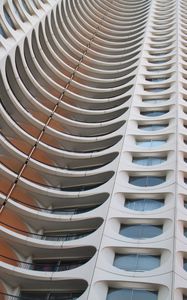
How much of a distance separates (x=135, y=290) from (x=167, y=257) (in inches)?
93.8

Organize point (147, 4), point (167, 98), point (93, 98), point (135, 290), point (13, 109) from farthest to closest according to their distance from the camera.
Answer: point (147, 4) → point (93, 98) → point (167, 98) → point (13, 109) → point (135, 290)

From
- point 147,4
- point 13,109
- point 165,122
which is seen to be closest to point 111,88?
point 165,122

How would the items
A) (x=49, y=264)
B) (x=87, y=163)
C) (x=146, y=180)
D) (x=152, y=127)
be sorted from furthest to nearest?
(x=152, y=127), (x=87, y=163), (x=146, y=180), (x=49, y=264)

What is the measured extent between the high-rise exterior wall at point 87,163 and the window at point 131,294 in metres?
0.05

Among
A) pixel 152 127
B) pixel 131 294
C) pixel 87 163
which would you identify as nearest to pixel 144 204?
pixel 131 294

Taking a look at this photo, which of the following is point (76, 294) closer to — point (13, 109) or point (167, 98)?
point (13, 109)

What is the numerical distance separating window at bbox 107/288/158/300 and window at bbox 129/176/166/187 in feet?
26.8

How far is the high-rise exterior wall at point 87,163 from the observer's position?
82.4ft

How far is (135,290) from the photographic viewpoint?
23562 millimetres

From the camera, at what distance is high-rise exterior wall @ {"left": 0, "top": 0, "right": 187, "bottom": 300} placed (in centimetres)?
2512

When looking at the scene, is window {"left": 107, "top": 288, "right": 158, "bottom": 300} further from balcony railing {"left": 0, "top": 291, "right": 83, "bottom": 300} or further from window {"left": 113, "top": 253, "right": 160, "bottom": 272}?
balcony railing {"left": 0, "top": 291, "right": 83, "bottom": 300}

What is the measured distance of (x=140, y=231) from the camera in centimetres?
2688

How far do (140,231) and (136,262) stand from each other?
2190 millimetres

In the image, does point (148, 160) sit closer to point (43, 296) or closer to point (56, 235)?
point (56, 235)
